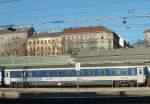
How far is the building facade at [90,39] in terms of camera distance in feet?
378

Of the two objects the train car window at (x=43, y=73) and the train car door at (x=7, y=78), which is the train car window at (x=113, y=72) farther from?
the train car door at (x=7, y=78)

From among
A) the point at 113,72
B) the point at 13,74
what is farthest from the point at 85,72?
the point at 13,74

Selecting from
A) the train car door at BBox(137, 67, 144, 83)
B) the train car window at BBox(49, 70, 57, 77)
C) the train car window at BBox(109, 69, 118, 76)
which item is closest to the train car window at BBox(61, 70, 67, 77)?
the train car window at BBox(49, 70, 57, 77)

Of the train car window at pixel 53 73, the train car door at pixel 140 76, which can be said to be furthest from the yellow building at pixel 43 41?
the train car door at pixel 140 76

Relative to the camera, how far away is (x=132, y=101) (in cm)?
2384

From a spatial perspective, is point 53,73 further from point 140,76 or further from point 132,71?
point 140,76

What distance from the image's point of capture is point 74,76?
158ft

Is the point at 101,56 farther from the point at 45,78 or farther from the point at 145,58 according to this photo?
the point at 45,78

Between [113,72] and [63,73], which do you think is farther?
[63,73]

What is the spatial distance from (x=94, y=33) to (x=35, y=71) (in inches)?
3140

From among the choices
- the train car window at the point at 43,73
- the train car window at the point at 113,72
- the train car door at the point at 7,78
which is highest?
the train car window at the point at 113,72

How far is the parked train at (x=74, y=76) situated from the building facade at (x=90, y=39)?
57.4m

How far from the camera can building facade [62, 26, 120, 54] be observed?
115 metres

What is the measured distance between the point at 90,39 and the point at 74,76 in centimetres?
6463
